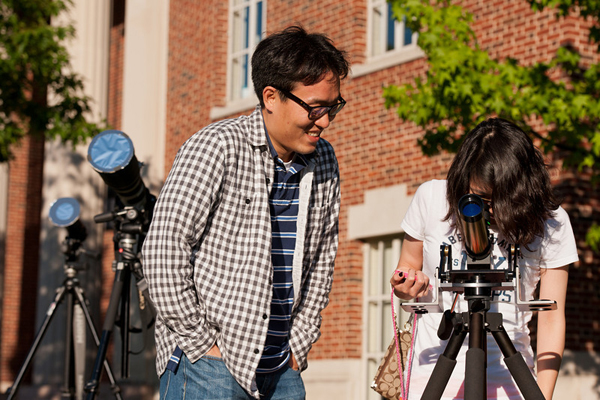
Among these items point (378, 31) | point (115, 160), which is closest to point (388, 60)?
point (378, 31)

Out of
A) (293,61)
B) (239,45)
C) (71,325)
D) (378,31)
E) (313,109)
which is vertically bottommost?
(71,325)

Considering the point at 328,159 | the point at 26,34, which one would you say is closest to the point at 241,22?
the point at 26,34

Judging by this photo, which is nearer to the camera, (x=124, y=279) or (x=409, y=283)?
(x=409, y=283)

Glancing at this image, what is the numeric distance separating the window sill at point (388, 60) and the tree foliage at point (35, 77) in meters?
3.02

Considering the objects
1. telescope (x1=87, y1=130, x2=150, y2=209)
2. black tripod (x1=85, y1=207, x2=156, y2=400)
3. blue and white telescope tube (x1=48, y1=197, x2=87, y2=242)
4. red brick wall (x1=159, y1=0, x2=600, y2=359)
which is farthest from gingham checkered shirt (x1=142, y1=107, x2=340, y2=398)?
red brick wall (x1=159, y1=0, x2=600, y2=359)

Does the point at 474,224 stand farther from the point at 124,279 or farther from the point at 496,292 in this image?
the point at 124,279

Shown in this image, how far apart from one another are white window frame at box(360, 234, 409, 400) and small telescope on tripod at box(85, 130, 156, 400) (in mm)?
4792

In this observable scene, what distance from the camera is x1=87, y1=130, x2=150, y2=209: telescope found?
207 inches

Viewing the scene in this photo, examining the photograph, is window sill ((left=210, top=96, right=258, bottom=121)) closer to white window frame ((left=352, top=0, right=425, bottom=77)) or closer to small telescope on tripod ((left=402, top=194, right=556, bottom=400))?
white window frame ((left=352, top=0, right=425, bottom=77))

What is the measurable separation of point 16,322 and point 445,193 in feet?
54.2

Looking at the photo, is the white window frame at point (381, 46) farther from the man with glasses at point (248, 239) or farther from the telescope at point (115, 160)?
the man with glasses at point (248, 239)

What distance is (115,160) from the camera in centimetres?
527

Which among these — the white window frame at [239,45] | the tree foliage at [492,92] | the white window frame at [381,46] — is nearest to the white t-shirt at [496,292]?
the tree foliage at [492,92]

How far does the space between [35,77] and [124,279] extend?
551 cm
